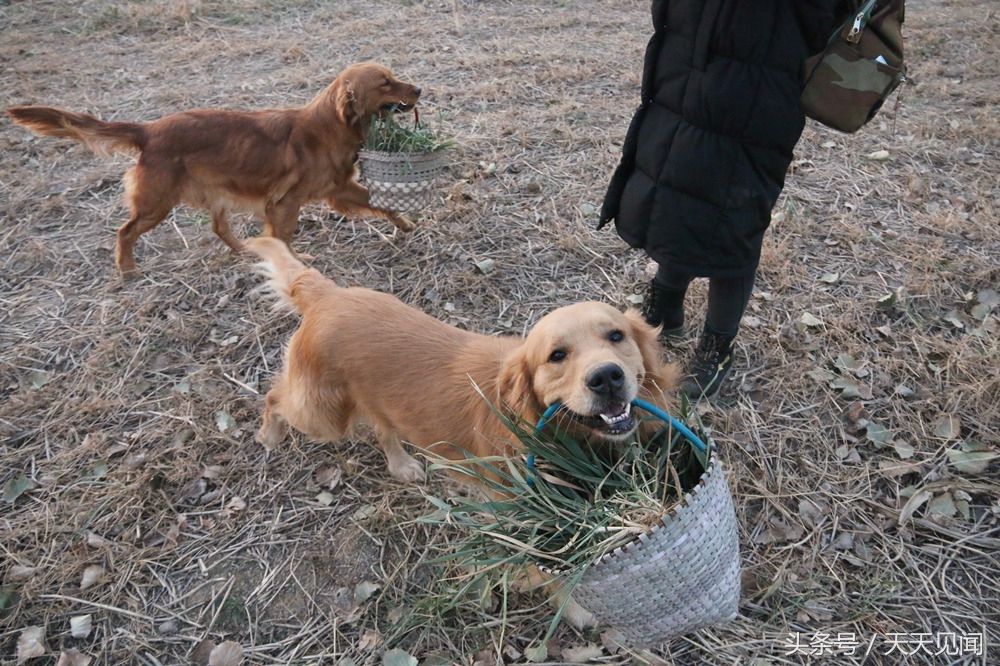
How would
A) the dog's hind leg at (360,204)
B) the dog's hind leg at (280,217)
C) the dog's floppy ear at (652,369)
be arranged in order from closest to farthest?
the dog's floppy ear at (652,369) → the dog's hind leg at (280,217) → the dog's hind leg at (360,204)

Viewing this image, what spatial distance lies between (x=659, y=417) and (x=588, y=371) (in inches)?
10.2

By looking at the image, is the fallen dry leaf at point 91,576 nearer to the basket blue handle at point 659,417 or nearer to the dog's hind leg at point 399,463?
the dog's hind leg at point 399,463

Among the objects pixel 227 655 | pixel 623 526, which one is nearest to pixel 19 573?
pixel 227 655

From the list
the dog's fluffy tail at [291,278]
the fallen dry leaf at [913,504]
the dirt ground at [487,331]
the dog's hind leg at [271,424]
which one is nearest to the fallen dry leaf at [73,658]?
the dirt ground at [487,331]

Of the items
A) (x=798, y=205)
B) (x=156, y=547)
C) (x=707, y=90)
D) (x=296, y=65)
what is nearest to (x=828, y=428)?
(x=707, y=90)

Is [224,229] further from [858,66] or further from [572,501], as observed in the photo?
[858,66]

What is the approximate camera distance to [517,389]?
220 cm

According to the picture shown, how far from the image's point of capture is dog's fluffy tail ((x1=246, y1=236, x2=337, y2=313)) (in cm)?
280

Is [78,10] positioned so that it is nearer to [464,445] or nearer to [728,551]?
[464,445]

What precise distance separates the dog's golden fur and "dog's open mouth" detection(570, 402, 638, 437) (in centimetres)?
2

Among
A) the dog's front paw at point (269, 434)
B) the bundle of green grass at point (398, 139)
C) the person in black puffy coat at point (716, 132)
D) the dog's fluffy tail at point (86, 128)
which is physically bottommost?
the dog's front paw at point (269, 434)

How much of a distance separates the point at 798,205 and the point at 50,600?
4.38 m

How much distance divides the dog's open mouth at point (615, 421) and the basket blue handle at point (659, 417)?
0.16 feet

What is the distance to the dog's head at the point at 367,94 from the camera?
404 centimetres
